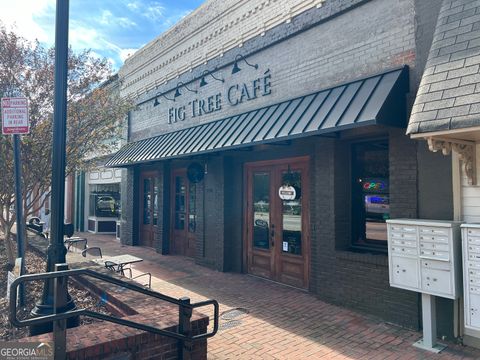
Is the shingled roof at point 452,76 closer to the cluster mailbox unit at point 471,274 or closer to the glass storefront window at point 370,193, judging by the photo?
the cluster mailbox unit at point 471,274

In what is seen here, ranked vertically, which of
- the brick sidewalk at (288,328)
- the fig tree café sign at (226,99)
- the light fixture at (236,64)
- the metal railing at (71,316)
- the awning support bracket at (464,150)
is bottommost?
the brick sidewalk at (288,328)

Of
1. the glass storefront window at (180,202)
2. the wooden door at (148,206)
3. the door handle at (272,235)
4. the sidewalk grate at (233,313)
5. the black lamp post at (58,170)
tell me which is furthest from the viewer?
the wooden door at (148,206)

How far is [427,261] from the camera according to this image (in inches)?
183

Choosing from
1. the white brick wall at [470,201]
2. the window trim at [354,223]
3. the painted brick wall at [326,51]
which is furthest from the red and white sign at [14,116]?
the white brick wall at [470,201]

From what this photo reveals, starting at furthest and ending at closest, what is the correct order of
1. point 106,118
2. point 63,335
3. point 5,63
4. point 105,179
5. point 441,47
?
point 105,179, point 106,118, point 5,63, point 441,47, point 63,335

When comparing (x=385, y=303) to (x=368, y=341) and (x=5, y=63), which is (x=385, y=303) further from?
(x=5, y=63)

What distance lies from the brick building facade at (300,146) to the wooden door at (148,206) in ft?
2.94

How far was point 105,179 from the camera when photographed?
17.0 meters

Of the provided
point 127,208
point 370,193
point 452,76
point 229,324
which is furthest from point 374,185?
point 127,208

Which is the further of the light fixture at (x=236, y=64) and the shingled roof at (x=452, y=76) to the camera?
the light fixture at (x=236, y=64)

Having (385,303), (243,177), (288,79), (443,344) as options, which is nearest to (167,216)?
(243,177)

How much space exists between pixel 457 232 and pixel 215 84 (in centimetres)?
682

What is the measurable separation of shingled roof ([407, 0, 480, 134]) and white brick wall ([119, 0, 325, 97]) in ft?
9.00

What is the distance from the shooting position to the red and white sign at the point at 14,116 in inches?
172
